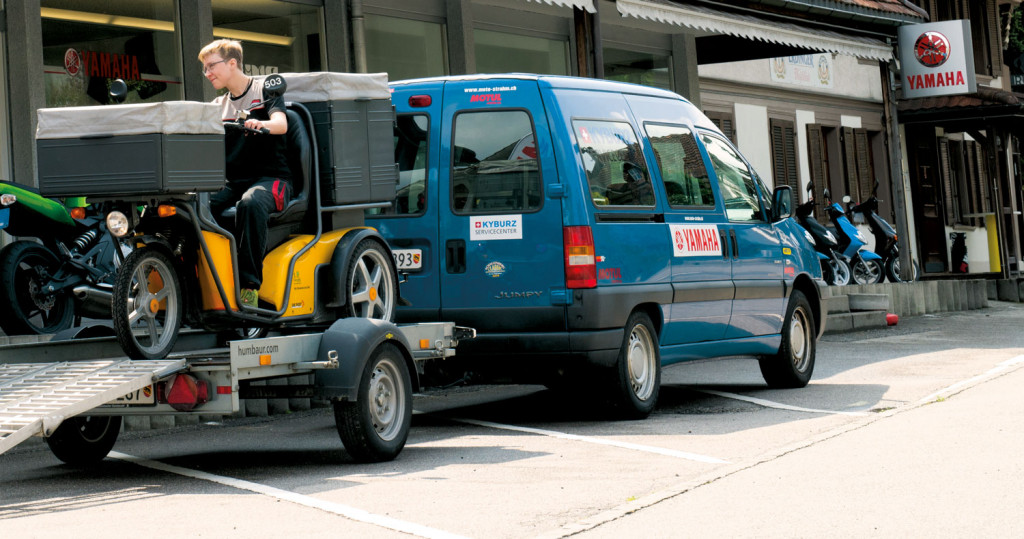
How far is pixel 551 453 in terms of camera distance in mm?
8320

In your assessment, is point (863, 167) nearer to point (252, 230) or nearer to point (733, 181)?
point (733, 181)

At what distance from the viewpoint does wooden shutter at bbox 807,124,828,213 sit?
1116 inches

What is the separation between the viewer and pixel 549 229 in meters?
9.45

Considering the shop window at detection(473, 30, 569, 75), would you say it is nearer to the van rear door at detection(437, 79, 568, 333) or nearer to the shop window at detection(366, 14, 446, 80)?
the shop window at detection(366, 14, 446, 80)

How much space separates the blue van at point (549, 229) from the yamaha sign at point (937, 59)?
17492 mm

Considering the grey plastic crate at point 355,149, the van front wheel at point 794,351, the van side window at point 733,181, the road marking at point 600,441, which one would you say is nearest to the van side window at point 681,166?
the van side window at point 733,181

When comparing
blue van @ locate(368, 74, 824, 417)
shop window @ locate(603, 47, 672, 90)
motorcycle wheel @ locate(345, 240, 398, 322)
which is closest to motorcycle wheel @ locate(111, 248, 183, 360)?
motorcycle wheel @ locate(345, 240, 398, 322)

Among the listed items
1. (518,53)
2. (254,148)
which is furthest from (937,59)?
(254,148)

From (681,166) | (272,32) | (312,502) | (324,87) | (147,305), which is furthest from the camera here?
(272,32)

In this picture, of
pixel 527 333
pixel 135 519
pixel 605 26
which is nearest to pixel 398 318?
pixel 527 333

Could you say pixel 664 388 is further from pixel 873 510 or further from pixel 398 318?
pixel 873 510

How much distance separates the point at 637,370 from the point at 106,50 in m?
6.79

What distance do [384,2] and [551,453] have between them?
10.2 metres

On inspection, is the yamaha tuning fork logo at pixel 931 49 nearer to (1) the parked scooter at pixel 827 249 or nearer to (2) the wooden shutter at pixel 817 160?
(2) the wooden shutter at pixel 817 160
